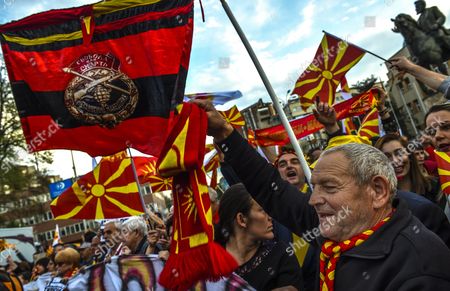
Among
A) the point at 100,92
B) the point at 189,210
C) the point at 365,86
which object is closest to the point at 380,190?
the point at 189,210

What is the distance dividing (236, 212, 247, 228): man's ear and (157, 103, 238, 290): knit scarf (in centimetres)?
86

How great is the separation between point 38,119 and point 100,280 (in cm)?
180

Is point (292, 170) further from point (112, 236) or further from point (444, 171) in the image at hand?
point (112, 236)

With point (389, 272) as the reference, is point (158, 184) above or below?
above

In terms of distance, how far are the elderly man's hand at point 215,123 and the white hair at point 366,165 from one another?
0.66 meters

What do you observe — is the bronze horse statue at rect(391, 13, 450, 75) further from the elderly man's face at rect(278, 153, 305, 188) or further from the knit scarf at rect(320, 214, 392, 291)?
the knit scarf at rect(320, 214, 392, 291)

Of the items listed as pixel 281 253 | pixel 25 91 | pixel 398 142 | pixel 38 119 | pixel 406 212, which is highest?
pixel 25 91

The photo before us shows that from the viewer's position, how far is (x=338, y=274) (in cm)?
169

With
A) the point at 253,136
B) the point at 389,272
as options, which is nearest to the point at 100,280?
the point at 389,272

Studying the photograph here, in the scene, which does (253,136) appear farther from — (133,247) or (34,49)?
(34,49)

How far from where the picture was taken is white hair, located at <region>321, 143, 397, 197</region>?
177 cm

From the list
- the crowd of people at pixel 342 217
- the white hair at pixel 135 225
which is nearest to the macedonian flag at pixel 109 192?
the white hair at pixel 135 225

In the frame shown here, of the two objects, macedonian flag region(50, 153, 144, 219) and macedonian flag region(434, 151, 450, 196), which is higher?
macedonian flag region(50, 153, 144, 219)

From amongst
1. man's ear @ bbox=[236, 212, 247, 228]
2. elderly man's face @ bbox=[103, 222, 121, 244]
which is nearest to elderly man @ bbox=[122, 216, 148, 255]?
elderly man's face @ bbox=[103, 222, 121, 244]
